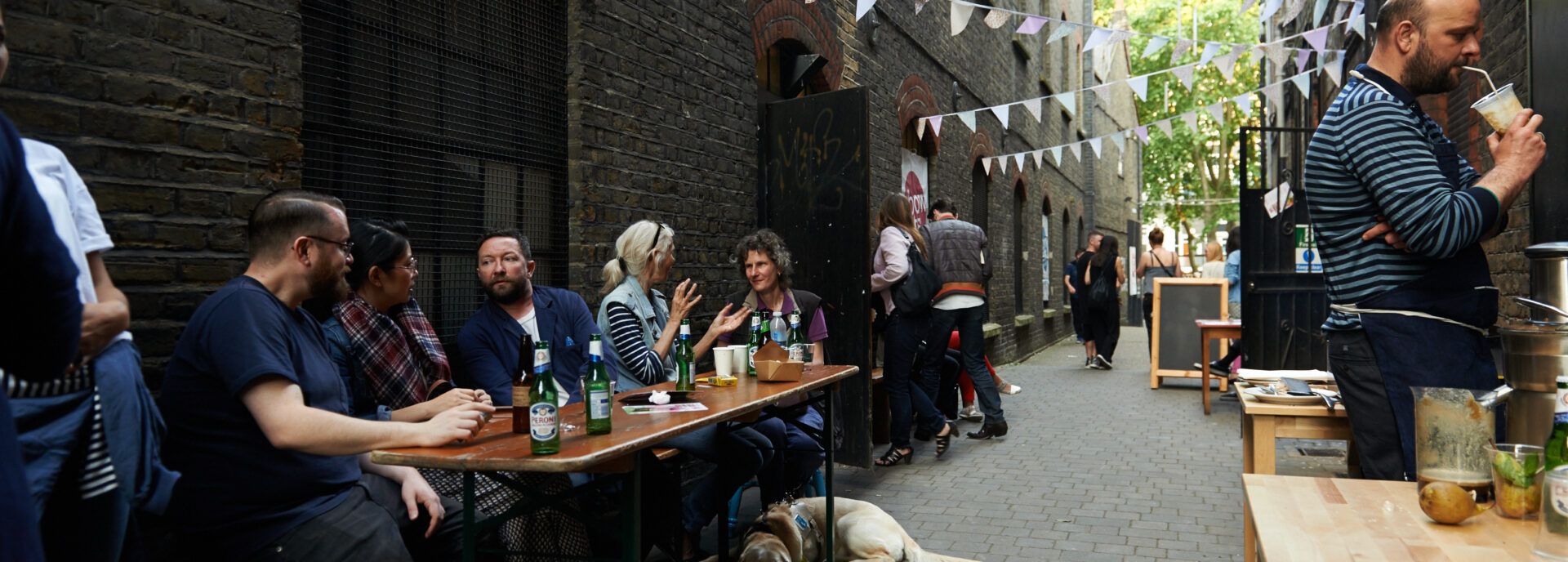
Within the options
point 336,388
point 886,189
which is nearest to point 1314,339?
point 886,189

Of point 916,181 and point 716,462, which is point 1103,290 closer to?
point 916,181

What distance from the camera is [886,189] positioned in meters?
8.68

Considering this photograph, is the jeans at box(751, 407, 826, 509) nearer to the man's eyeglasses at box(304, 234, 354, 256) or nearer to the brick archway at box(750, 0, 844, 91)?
the man's eyeglasses at box(304, 234, 354, 256)

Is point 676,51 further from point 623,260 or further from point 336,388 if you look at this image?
point 336,388

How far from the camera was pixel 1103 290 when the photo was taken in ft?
35.6

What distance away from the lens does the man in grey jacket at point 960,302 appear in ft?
21.0

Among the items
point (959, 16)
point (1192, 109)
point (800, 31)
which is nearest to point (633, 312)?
point (800, 31)

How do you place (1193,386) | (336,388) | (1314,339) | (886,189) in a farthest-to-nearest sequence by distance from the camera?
(1193,386) → (886,189) → (1314,339) → (336,388)

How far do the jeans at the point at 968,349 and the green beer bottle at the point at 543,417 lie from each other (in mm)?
4359

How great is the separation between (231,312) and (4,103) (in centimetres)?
82

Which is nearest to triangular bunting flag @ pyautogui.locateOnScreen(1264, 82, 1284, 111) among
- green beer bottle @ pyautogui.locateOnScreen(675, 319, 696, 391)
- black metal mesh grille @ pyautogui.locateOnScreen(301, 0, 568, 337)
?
black metal mesh grille @ pyautogui.locateOnScreen(301, 0, 568, 337)

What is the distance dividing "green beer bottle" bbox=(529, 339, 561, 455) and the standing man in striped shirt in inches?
77.1

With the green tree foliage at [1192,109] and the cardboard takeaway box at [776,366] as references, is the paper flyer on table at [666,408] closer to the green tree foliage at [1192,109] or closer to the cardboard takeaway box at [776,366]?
the cardboard takeaway box at [776,366]

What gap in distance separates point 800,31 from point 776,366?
4107 millimetres
